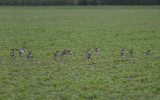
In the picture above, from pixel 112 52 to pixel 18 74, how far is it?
303 cm

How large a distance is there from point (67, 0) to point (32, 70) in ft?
97.2

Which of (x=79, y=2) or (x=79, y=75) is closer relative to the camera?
(x=79, y=75)

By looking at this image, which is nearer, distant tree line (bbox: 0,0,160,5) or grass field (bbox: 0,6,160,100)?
grass field (bbox: 0,6,160,100)

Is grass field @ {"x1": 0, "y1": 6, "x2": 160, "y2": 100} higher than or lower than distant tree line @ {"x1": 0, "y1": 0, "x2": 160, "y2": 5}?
lower

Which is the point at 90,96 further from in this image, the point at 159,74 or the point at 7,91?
the point at 159,74

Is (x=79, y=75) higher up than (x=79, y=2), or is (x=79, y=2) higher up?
(x=79, y=2)

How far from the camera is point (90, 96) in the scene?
399 cm

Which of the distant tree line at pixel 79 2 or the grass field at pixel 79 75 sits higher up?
the distant tree line at pixel 79 2

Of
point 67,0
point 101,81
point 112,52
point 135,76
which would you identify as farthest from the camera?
point 67,0

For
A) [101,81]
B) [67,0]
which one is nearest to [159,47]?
[101,81]

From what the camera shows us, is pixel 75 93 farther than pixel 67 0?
No

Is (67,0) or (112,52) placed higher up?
(67,0)

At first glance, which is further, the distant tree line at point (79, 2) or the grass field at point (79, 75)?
the distant tree line at point (79, 2)

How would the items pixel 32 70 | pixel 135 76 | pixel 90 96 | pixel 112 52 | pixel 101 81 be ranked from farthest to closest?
pixel 112 52
pixel 32 70
pixel 135 76
pixel 101 81
pixel 90 96
